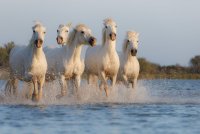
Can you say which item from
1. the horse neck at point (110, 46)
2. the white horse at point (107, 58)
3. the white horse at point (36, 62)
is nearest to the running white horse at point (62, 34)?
the white horse at point (107, 58)

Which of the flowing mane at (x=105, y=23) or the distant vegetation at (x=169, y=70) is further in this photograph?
the distant vegetation at (x=169, y=70)

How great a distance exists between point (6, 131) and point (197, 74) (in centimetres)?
4340

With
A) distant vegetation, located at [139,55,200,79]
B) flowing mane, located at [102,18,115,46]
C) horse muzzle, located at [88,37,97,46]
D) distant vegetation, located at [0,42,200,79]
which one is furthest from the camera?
distant vegetation, located at [139,55,200,79]

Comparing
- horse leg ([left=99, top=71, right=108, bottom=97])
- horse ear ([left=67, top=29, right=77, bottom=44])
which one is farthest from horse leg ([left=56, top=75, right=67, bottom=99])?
horse leg ([left=99, top=71, right=108, bottom=97])

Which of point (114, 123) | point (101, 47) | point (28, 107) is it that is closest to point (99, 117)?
point (114, 123)

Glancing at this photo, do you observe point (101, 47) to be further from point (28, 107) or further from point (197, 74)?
point (197, 74)

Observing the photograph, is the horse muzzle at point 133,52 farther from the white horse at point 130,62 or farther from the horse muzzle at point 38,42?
the horse muzzle at point 38,42

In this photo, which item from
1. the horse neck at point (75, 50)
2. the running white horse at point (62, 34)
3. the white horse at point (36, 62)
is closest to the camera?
the white horse at point (36, 62)

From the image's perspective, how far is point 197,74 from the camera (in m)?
54.1

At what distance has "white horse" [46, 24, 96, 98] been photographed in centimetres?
1806

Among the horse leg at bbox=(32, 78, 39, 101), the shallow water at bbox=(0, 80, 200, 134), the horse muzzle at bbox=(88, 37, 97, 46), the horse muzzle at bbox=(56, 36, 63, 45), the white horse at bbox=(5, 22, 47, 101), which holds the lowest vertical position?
the shallow water at bbox=(0, 80, 200, 134)

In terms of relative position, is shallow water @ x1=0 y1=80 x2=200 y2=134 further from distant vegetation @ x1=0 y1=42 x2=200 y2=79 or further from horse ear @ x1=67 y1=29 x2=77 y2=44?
distant vegetation @ x1=0 y1=42 x2=200 y2=79

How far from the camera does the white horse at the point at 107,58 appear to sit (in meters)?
18.7

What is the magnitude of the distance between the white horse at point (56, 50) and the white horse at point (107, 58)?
3.39ft
